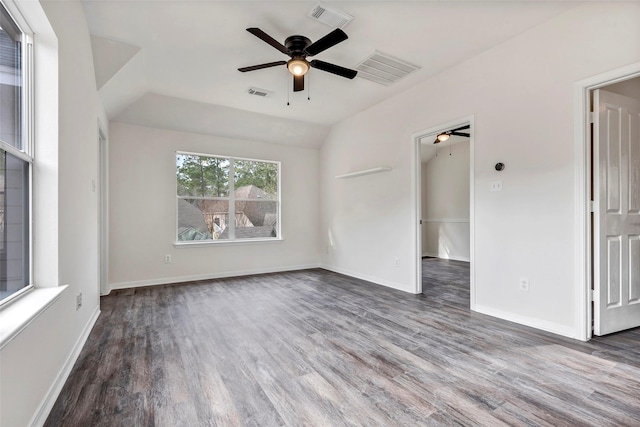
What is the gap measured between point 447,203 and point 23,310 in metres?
7.55

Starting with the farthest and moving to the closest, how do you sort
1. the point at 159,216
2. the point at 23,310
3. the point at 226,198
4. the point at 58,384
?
the point at 226,198 → the point at 159,216 → the point at 58,384 → the point at 23,310

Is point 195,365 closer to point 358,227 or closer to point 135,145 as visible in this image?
point 358,227

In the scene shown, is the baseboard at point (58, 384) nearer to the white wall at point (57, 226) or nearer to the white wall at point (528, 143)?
the white wall at point (57, 226)

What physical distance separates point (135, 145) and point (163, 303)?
2.48 m

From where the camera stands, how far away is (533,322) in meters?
2.78

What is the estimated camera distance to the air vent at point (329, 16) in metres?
2.42

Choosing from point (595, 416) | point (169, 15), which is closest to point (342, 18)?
point (169, 15)

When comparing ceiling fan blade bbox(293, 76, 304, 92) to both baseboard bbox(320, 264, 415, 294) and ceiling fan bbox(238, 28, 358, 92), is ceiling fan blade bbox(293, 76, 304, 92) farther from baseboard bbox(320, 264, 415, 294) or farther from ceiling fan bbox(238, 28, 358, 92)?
baseboard bbox(320, 264, 415, 294)

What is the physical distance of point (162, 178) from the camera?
4.74 meters

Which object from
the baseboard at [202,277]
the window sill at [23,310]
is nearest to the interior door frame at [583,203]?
the window sill at [23,310]

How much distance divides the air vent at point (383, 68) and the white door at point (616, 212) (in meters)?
1.77

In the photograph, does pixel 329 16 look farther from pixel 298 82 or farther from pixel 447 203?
pixel 447 203

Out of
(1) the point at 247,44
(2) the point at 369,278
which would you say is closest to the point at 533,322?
(2) the point at 369,278

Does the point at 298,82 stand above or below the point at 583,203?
above
